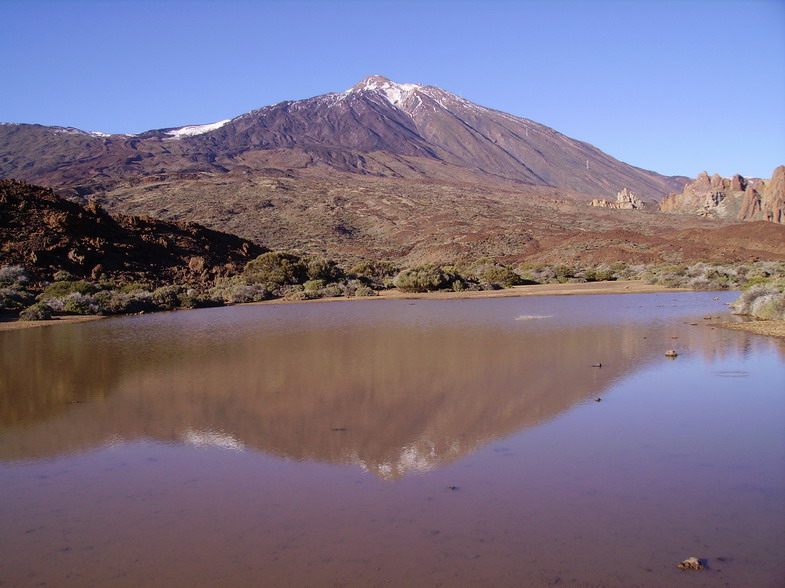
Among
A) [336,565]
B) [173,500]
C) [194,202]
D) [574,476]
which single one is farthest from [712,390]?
[194,202]

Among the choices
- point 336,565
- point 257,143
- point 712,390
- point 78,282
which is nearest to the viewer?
point 336,565

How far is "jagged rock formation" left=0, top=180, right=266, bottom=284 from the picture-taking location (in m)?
27.2

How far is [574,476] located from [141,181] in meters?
91.9

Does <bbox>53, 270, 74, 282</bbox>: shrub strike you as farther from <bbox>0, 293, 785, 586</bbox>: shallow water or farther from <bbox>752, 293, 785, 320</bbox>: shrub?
<bbox>752, 293, 785, 320</bbox>: shrub

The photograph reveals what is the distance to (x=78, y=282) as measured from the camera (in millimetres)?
24031

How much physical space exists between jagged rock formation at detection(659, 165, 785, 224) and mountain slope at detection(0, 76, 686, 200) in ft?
153

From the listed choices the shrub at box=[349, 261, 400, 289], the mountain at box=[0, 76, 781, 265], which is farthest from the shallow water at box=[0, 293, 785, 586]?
the mountain at box=[0, 76, 781, 265]

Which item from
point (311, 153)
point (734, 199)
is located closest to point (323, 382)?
point (734, 199)

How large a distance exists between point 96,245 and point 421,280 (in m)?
15.8

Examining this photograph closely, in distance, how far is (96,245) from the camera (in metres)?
29.5

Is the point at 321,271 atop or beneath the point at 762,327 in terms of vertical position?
atop

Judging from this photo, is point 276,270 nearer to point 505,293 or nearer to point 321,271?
point 321,271

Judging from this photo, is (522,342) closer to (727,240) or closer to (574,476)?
(574,476)

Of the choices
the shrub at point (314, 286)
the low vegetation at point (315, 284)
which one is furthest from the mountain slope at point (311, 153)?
the shrub at point (314, 286)
